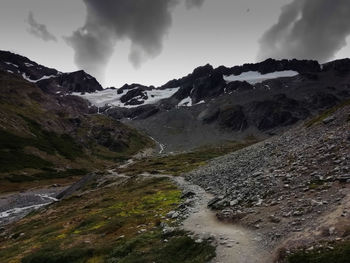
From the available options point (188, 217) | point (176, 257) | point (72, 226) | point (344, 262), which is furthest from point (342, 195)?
point (72, 226)

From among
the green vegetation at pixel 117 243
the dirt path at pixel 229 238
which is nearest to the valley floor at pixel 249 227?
the dirt path at pixel 229 238

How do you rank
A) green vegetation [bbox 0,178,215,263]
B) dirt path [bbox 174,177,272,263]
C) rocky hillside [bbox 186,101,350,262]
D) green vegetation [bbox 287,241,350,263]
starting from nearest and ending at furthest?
green vegetation [bbox 287,241,350,263] < rocky hillside [bbox 186,101,350,262] < dirt path [bbox 174,177,272,263] < green vegetation [bbox 0,178,215,263]

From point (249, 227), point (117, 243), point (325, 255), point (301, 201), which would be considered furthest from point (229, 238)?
point (117, 243)

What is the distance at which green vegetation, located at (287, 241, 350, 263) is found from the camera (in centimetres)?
1697

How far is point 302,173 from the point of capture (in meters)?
34.8

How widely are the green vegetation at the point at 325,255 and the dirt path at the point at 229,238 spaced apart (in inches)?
78.6

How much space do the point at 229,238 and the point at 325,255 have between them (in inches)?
343

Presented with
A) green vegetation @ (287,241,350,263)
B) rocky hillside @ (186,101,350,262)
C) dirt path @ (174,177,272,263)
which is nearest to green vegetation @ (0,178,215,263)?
dirt path @ (174,177,272,263)

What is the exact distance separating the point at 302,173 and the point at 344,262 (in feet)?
62.2

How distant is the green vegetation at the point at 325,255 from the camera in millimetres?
16969

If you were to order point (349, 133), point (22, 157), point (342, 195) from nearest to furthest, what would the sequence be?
point (342, 195), point (349, 133), point (22, 157)

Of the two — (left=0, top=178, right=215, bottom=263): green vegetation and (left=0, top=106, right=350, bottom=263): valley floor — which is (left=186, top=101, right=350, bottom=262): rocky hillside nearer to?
(left=0, top=106, right=350, bottom=263): valley floor

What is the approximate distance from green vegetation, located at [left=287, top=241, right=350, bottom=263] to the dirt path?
2.00 meters

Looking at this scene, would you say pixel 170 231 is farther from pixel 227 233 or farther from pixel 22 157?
pixel 22 157
